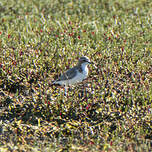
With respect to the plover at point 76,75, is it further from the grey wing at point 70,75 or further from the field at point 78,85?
the field at point 78,85

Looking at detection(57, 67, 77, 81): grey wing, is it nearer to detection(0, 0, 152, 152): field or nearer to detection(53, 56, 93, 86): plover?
detection(53, 56, 93, 86): plover

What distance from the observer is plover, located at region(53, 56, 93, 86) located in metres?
7.40

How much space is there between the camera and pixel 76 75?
741cm

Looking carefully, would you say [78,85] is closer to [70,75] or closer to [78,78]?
[78,78]

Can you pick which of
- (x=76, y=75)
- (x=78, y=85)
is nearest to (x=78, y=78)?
(x=76, y=75)

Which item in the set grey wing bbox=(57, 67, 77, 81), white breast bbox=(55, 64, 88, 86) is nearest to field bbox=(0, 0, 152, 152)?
white breast bbox=(55, 64, 88, 86)

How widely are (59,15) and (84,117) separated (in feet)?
18.6

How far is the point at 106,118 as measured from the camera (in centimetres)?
645

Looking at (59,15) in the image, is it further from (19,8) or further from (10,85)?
(10,85)

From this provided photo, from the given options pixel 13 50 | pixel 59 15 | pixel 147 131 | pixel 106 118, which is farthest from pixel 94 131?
pixel 59 15

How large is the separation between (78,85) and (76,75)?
236 millimetres

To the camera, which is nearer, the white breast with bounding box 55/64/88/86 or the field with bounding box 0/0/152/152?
the field with bounding box 0/0/152/152

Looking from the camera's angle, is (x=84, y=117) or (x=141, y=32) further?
(x=141, y=32)

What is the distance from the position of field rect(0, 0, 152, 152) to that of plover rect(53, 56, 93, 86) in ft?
0.58
